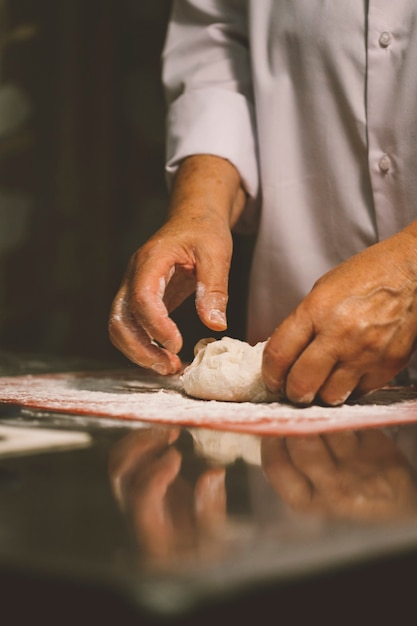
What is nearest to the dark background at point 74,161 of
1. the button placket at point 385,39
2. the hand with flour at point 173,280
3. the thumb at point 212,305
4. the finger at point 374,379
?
the hand with flour at point 173,280

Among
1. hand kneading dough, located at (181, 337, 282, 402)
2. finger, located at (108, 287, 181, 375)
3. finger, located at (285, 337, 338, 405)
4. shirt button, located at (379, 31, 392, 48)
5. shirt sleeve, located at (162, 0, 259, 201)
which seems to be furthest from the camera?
shirt sleeve, located at (162, 0, 259, 201)

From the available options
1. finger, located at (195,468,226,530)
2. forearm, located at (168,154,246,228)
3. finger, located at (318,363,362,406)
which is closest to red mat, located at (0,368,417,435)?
finger, located at (318,363,362,406)

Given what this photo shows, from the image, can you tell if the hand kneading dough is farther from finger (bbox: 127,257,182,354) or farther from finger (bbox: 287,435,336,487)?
finger (bbox: 287,435,336,487)

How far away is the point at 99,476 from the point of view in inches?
27.9

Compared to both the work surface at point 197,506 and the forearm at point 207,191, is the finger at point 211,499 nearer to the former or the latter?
the work surface at point 197,506

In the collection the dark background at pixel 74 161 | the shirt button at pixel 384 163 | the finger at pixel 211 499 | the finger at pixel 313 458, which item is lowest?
the dark background at pixel 74 161

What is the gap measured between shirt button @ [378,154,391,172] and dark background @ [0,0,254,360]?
1.72 metres

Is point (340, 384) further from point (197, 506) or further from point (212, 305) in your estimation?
point (197, 506)

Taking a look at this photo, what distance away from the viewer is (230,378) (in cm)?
128

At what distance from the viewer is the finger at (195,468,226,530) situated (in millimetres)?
549

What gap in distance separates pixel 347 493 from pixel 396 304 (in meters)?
0.59

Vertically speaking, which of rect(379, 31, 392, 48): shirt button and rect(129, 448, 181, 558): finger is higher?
rect(379, 31, 392, 48): shirt button

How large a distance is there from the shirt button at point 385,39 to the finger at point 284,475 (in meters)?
1.01

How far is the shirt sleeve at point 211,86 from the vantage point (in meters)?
1.87
